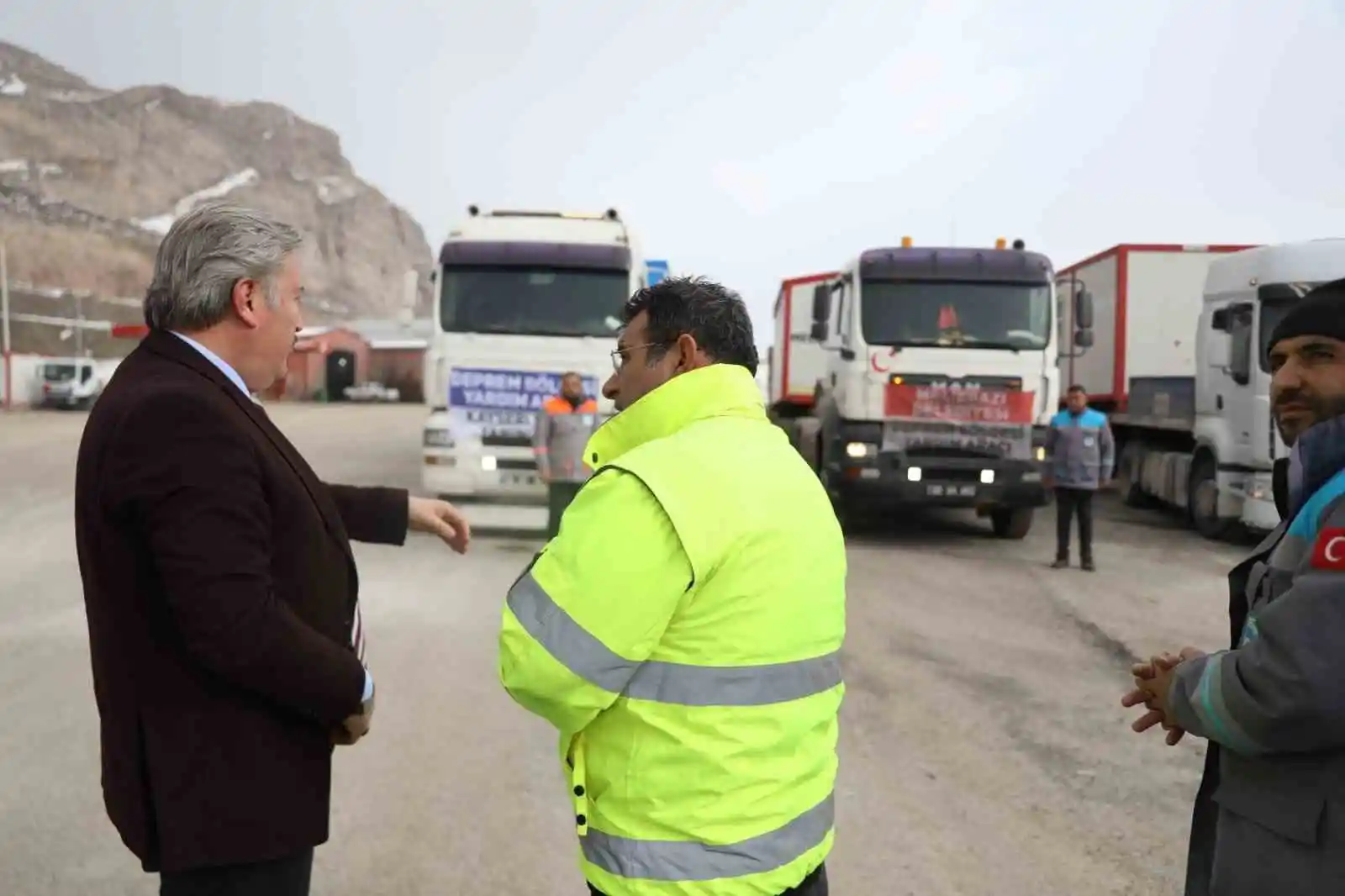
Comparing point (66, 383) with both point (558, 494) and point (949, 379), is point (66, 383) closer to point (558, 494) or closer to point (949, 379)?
point (558, 494)

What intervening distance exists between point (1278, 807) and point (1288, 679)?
30 centimetres

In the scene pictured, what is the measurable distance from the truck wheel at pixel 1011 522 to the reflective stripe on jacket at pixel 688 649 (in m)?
10.9

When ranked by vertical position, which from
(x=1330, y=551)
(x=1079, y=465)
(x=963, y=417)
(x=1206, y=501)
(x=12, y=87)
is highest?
(x=12, y=87)

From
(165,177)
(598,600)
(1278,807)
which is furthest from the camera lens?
(165,177)

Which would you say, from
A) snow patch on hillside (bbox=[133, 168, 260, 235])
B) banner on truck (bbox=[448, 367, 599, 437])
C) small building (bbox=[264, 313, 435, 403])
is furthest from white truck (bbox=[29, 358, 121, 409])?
snow patch on hillside (bbox=[133, 168, 260, 235])

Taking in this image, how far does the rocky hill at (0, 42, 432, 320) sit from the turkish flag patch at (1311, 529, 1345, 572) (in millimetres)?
93652

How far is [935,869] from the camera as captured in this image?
3.82 m

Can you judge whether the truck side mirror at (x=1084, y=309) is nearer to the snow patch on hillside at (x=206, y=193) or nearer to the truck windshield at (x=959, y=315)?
the truck windshield at (x=959, y=315)

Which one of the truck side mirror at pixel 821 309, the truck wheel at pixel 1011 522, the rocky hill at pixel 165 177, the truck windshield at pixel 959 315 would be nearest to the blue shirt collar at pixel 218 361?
the truck windshield at pixel 959 315

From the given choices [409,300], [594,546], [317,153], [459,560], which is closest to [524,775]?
[594,546]

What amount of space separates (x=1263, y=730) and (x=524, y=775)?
11.1 ft

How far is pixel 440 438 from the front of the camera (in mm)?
11398

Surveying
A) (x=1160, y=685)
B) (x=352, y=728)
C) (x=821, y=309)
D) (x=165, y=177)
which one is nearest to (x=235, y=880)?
(x=352, y=728)

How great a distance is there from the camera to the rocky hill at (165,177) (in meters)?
99.3
